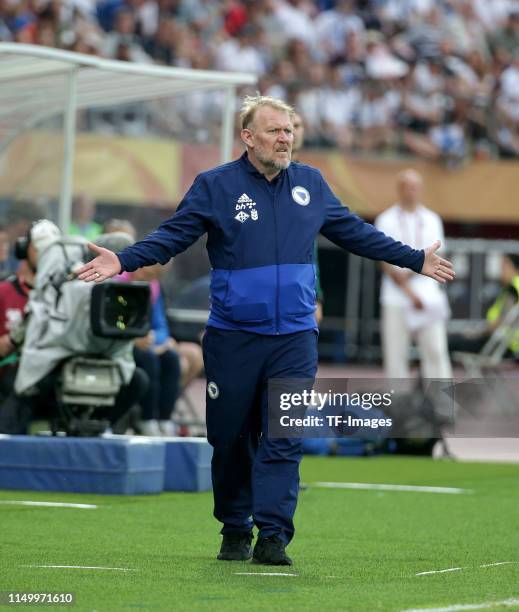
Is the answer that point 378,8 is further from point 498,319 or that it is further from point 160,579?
point 160,579

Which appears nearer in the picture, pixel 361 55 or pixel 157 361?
pixel 157 361

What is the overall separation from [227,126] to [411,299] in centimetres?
235

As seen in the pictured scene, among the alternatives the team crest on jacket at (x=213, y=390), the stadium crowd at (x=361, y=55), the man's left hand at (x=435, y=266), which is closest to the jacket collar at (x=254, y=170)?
the man's left hand at (x=435, y=266)

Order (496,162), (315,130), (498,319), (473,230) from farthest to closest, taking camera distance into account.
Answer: (473,230)
(496,162)
(315,130)
(498,319)

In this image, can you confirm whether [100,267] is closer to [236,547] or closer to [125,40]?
[236,547]

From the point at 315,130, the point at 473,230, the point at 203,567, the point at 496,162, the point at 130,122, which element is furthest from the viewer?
the point at 473,230

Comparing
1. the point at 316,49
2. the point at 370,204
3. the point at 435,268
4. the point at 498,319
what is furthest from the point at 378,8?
the point at 435,268

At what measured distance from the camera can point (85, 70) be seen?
13.0 m

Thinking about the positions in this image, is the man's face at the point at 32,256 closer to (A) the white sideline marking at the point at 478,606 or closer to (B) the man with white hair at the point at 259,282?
(B) the man with white hair at the point at 259,282

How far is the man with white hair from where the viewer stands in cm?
677

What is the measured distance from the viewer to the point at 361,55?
2606cm

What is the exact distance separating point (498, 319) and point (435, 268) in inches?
411

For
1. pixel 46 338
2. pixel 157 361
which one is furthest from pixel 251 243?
pixel 157 361

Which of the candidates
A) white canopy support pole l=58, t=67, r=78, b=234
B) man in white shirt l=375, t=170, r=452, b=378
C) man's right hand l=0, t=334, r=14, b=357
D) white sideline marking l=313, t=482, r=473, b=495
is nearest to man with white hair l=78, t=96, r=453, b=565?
man's right hand l=0, t=334, r=14, b=357
